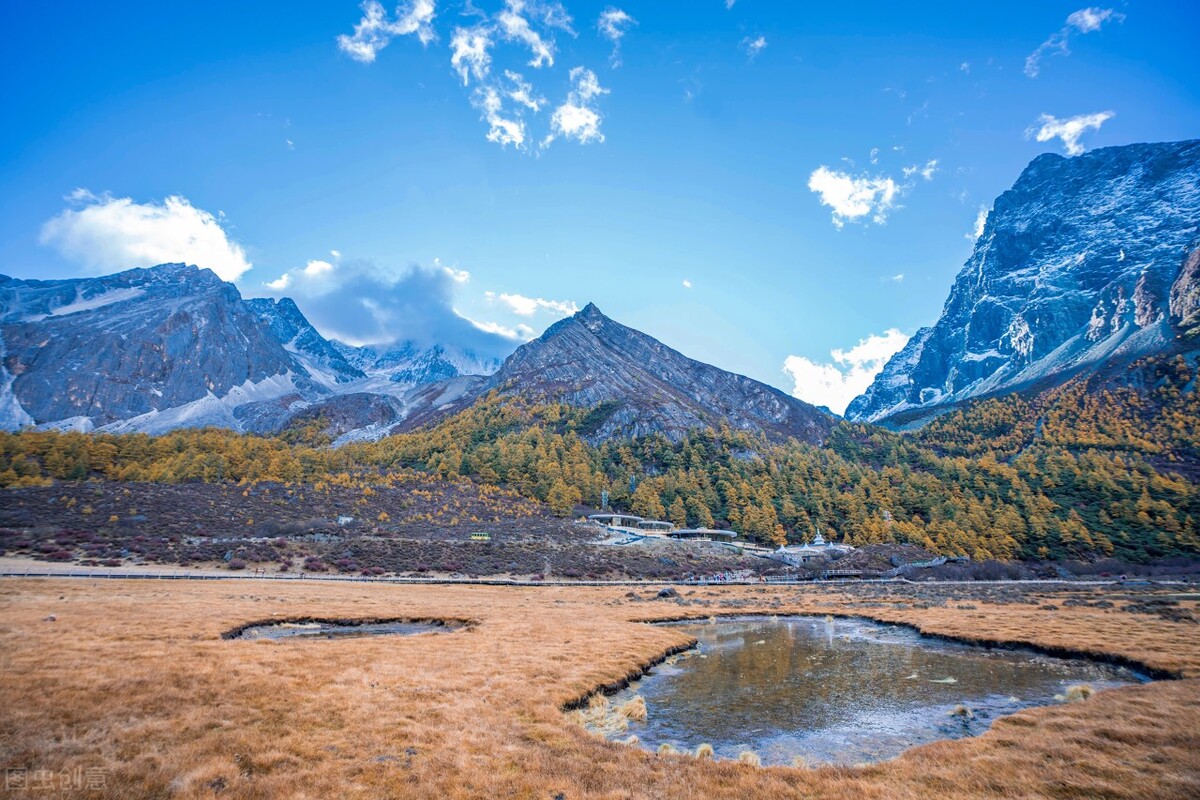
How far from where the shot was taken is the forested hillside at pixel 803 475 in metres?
105

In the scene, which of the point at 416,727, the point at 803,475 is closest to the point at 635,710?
the point at 416,727

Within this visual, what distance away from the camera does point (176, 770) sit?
10.3 m

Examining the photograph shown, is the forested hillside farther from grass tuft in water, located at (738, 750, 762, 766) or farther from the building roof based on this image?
grass tuft in water, located at (738, 750, 762, 766)

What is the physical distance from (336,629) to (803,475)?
487 ft

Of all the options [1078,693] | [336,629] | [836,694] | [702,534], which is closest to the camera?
[1078,693]

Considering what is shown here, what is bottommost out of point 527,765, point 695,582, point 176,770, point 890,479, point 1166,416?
point 695,582

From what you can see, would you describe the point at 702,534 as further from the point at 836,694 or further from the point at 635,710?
the point at 635,710

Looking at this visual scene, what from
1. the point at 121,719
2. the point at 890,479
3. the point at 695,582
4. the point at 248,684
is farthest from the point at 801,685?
the point at 890,479

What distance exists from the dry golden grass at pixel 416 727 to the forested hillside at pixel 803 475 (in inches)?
3876

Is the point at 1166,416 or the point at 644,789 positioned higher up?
the point at 1166,416

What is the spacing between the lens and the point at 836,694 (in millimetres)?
19953

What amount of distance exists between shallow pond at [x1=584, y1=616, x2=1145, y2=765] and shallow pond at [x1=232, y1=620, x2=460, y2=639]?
617 inches

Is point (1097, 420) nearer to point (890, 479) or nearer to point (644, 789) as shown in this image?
point (890, 479)

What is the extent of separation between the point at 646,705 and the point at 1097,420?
263 metres
